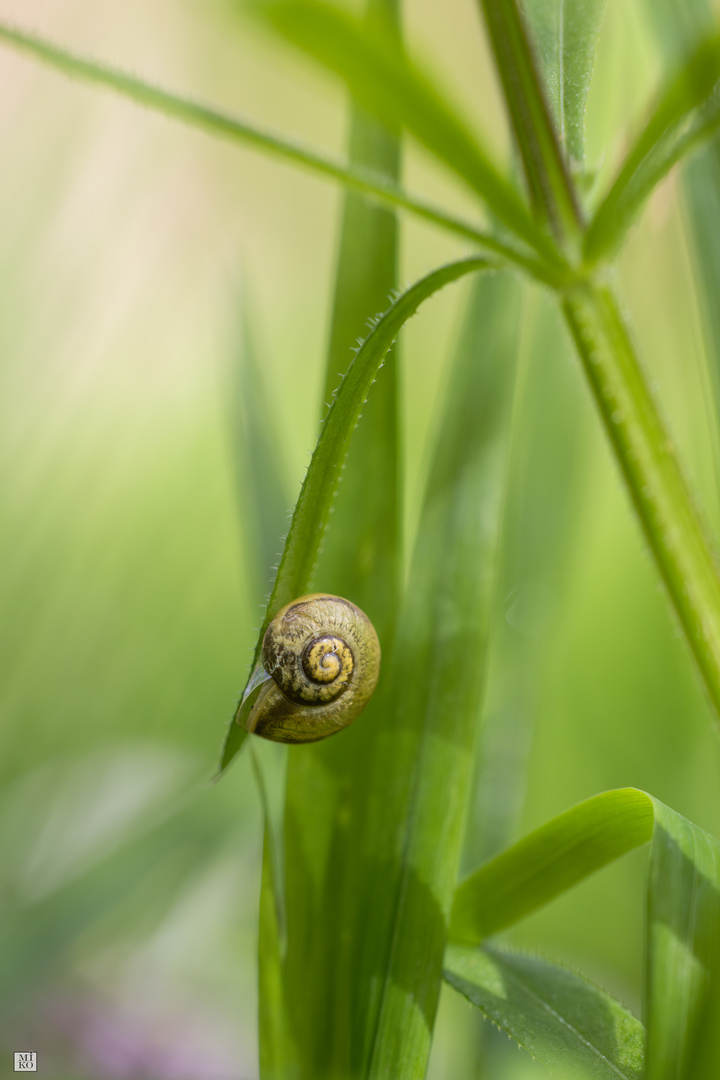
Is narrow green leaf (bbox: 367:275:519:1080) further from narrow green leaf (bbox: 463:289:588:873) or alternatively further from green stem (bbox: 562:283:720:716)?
narrow green leaf (bbox: 463:289:588:873)

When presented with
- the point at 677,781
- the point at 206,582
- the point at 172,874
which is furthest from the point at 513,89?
the point at 206,582

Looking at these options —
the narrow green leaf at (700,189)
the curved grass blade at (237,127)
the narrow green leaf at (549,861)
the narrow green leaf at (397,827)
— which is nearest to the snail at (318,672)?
the narrow green leaf at (397,827)

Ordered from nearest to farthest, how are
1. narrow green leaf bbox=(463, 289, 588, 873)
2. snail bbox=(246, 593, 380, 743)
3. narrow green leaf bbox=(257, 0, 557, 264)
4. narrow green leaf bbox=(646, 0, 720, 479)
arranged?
narrow green leaf bbox=(257, 0, 557, 264) < snail bbox=(246, 593, 380, 743) < narrow green leaf bbox=(646, 0, 720, 479) < narrow green leaf bbox=(463, 289, 588, 873)

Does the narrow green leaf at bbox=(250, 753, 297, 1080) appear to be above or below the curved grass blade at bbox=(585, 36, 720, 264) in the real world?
below

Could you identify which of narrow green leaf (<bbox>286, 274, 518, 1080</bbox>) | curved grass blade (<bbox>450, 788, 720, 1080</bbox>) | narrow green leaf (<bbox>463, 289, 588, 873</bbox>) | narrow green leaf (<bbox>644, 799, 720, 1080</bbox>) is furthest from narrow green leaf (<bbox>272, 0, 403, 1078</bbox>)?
narrow green leaf (<bbox>463, 289, 588, 873</bbox>)

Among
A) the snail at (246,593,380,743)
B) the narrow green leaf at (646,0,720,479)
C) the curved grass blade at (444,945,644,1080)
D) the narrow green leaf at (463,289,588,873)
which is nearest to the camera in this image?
the curved grass blade at (444,945,644,1080)

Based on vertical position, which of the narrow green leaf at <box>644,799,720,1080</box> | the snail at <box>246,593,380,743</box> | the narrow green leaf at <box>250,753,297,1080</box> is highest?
the snail at <box>246,593,380,743</box>

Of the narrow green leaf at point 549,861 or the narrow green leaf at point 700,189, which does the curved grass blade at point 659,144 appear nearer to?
the narrow green leaf at point 700,189

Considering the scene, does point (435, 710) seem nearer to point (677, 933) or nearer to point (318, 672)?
point (318, 672)
